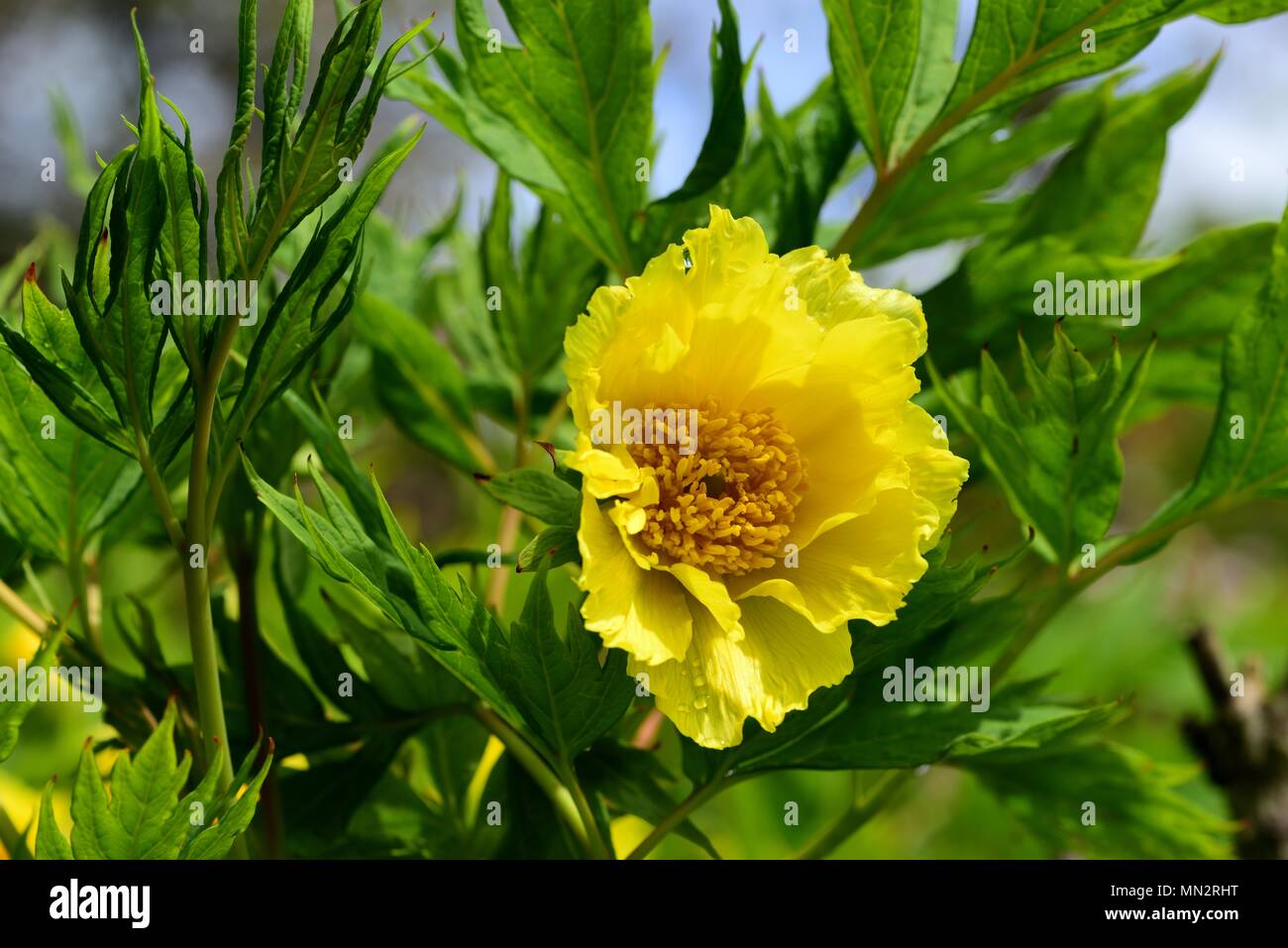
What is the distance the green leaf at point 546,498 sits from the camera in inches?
14.1

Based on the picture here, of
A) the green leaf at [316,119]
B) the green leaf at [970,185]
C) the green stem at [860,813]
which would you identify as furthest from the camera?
the green leaf at [970,185]

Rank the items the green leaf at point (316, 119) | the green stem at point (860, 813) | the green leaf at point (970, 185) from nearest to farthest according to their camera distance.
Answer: the green leaf at point (316, 119) → the green stem at point (860, 813) → the green leaf at point (970, 185)

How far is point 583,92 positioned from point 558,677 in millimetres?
233

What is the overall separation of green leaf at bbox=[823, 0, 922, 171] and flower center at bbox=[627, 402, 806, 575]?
0.53 feet

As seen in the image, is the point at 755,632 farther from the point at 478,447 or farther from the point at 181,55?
the point at 181,55

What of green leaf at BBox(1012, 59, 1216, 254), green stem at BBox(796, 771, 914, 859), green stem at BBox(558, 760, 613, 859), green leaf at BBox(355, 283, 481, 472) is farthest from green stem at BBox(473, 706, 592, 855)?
green leaf at BBox(1012, 59, 1216, 254)

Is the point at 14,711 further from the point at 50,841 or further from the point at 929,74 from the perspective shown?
the point at 929,74

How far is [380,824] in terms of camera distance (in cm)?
51

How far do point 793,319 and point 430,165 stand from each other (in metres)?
5.29

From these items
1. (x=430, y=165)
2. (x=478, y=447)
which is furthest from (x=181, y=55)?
(x=478, y=447)

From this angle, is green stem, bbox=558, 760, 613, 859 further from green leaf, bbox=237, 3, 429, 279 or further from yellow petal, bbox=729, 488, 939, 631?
green leaf, bbox=237, 3, 429, 279

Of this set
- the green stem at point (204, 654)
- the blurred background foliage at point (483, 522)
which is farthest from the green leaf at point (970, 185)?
the green stem at point (204, 654)

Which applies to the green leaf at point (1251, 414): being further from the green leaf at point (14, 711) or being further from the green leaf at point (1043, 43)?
Answer: the green leaf at point (14, 711)

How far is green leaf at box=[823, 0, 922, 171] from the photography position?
0.45 m
